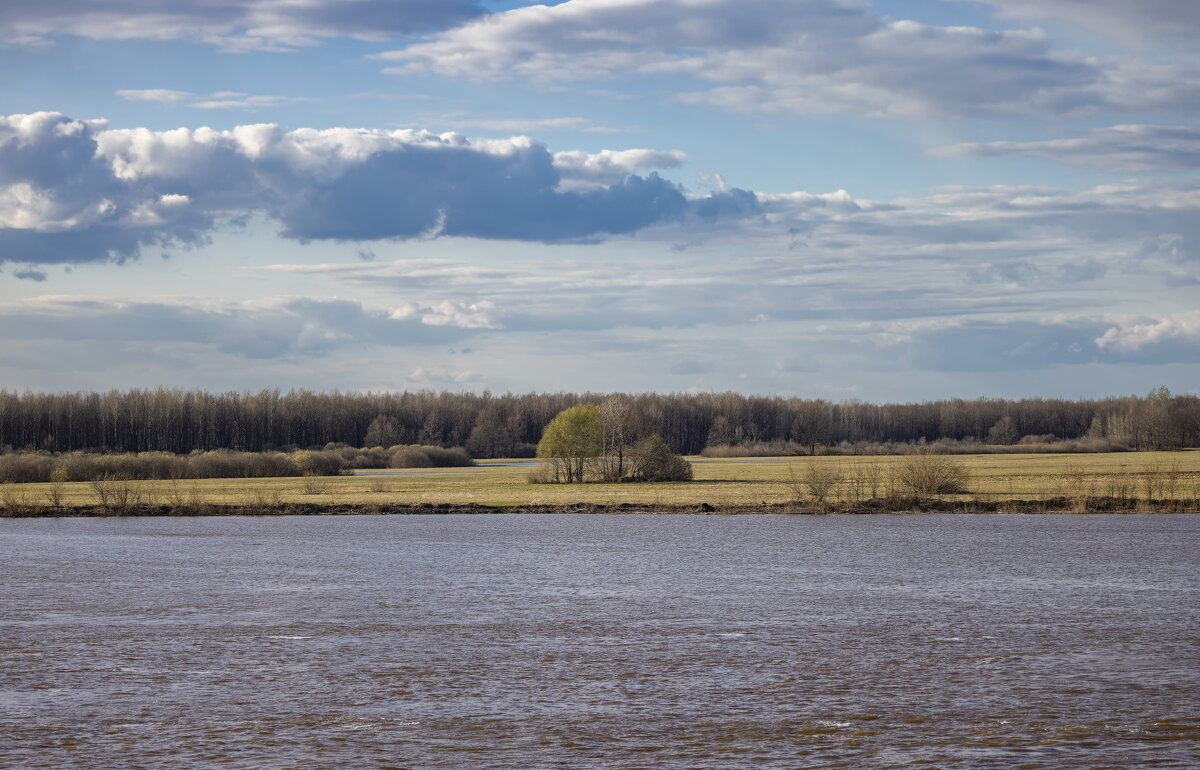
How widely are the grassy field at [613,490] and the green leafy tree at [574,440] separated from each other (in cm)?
399

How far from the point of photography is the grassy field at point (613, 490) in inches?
2955

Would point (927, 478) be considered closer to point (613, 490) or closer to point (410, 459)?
point (613, 490)

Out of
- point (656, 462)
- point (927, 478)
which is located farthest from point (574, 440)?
point (927, 478)

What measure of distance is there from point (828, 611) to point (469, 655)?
10719mm

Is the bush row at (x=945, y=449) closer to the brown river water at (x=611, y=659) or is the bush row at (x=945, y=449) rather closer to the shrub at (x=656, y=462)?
the shrub at (x=656, y=462)

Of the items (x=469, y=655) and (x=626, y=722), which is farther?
(x=469, y=655)

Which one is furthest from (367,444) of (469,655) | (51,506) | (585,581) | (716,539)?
(469,655)

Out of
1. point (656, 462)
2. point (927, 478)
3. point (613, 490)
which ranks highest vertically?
point (656, 462)

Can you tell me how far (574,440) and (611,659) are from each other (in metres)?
78.7

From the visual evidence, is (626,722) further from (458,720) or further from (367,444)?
(367,444)

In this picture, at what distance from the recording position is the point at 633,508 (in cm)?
7500

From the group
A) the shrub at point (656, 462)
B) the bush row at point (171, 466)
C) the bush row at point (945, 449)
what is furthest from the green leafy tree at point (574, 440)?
the bush row at point (945, 449)

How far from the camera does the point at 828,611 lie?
102 ft

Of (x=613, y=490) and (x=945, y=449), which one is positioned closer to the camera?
(x=613, y=490)
